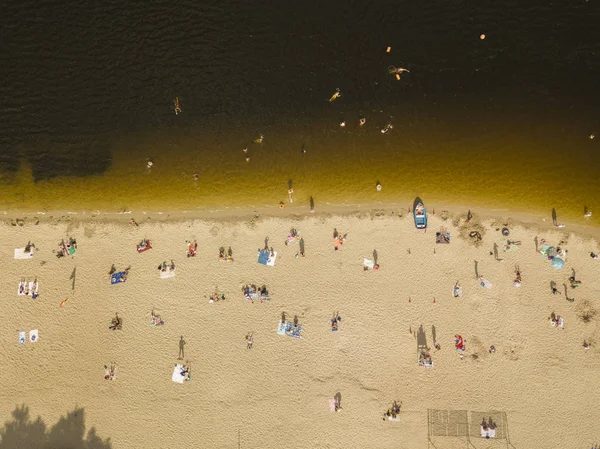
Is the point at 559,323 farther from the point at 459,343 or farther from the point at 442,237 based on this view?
the point at 442,237

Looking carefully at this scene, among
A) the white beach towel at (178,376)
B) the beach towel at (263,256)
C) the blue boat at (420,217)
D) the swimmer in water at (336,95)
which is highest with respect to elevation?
the swimmer in water at (336,95)

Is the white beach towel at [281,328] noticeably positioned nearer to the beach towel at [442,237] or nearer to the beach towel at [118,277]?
the beach towel at [118,277]

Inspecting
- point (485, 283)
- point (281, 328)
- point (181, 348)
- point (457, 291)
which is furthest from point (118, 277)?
point (485, 283)

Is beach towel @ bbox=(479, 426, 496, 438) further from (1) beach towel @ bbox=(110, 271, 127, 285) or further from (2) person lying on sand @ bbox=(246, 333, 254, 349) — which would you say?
(1) beach towel @ bbox=(110, 271, 127, 285)

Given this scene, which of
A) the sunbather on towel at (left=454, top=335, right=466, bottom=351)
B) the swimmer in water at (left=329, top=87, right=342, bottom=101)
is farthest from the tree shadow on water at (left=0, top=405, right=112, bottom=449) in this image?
the swimmer in water at (left=329, top=87, right=342, bottom=101)

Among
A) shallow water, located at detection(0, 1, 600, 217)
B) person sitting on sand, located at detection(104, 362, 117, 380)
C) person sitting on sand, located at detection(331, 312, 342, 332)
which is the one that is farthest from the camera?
shallow water, located at detection(0, 1, 600, 217)

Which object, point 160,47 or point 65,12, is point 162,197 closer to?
point 160,47

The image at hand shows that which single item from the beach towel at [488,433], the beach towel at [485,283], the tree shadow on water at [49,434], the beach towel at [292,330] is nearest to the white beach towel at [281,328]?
the beach towel at [292,330]

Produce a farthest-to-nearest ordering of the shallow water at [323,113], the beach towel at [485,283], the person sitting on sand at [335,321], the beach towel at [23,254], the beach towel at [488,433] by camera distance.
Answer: the shallow water at [323,113] < the beach towel at [23,254] < the beach towel at [485,283] < the person sitting on sand at [335,321] < the beach towel at [488,433]
